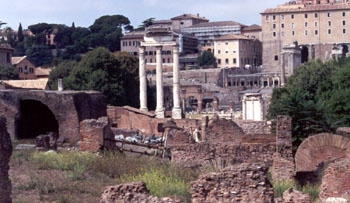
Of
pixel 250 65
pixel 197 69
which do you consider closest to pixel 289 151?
pixel 197 69

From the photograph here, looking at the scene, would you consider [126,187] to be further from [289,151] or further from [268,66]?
[268,66]

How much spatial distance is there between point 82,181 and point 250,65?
315ft

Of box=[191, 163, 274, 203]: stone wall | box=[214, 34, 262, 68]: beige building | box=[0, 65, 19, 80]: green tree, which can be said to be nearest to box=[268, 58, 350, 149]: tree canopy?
box=[191, 163, 274, 203]: stone wall

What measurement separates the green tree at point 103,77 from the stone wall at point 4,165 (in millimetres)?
40305

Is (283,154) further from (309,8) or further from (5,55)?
(309,8)

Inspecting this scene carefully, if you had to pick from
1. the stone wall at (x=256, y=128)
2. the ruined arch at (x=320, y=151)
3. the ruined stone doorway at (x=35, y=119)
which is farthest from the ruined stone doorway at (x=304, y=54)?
the ruined arch at (x=320, y=151)

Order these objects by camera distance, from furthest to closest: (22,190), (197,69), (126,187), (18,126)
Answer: (197,69) < (18,126) < (22,190) < (126,187)

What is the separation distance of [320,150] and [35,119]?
348 inches

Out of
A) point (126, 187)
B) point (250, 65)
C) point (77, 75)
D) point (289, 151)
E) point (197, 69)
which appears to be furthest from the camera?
point (250, 65)

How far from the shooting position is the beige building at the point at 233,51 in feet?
345

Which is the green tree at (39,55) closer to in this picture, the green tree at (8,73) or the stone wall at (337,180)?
the green tree at (8,73)

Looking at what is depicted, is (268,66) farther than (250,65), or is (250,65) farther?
(250,65)

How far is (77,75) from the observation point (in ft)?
173

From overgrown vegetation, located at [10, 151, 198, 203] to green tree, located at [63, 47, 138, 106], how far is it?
3642cm
